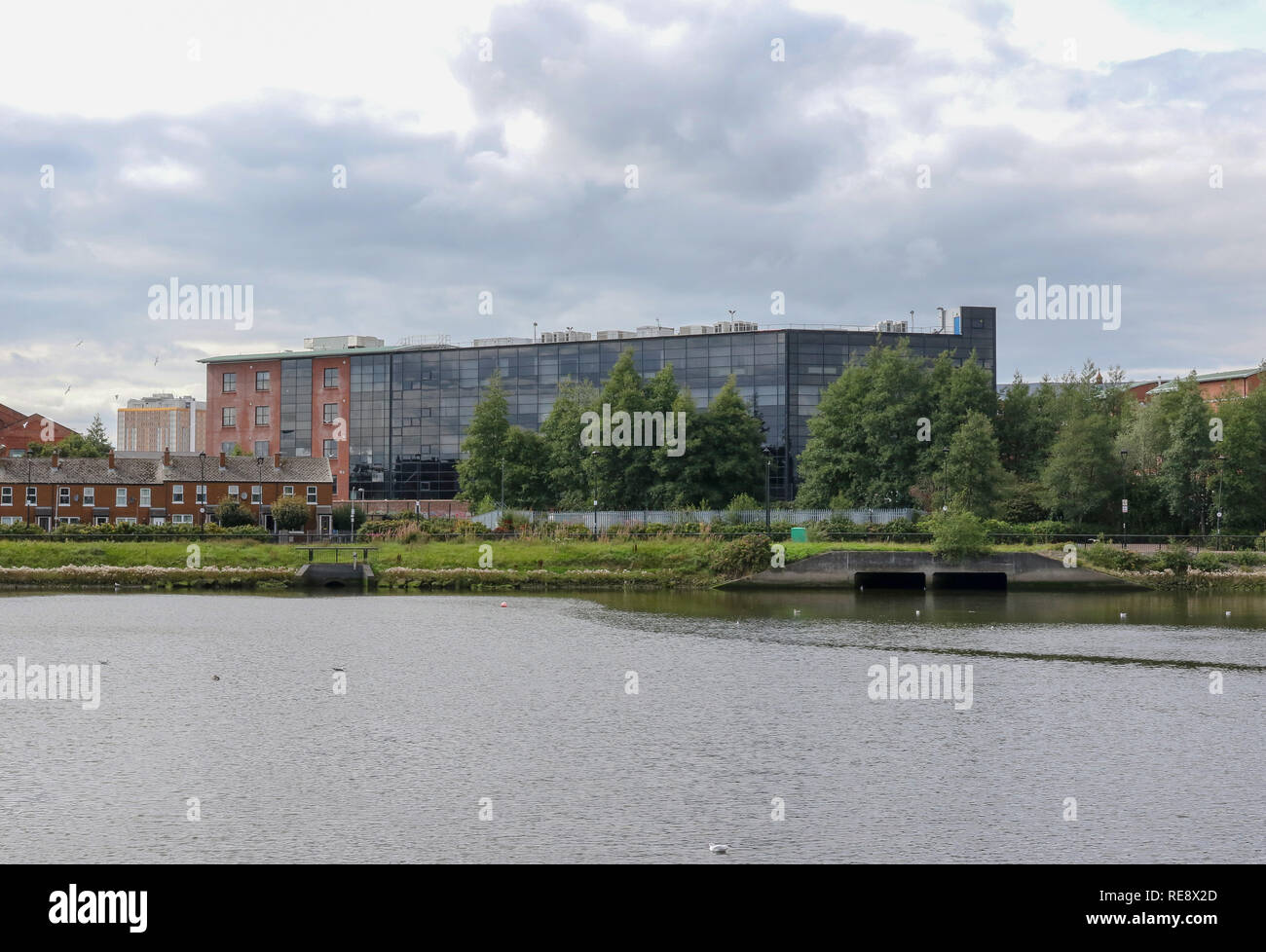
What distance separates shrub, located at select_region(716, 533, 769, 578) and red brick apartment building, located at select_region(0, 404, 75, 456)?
111 meters

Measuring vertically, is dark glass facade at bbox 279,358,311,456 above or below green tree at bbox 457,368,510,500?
above

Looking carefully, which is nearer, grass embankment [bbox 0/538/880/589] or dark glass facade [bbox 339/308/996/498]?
grass embankment [bbox 0/538/880/589]

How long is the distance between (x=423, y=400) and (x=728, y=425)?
48.6m

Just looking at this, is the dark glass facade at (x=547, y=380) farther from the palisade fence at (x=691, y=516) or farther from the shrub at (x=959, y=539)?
the shrub at (x=959, y=539)

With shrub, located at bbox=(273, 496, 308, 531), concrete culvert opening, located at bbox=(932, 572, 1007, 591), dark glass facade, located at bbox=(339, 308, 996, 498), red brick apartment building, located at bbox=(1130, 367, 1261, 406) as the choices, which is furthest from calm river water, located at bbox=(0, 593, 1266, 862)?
red brick apartment building, located at bbox=(1130, 367, 1261, 406)

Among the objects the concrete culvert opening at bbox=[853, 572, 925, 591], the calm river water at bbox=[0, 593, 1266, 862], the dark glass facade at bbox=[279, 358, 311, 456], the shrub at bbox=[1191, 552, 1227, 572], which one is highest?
the dark glass facade at bbox=[279, 358, 311, 456]

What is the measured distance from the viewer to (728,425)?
325 feet

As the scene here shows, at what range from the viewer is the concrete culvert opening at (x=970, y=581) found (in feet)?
248

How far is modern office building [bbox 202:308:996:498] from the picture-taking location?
122125 mm

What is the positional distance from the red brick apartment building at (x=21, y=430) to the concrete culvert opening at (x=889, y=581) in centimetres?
11839

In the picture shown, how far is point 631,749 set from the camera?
25.0 metres

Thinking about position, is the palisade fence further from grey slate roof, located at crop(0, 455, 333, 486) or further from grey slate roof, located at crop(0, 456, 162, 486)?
grey slate roof, located at crop(0, 456, 162, 486)

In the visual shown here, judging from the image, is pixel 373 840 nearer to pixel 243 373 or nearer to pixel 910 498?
pixel 910 498

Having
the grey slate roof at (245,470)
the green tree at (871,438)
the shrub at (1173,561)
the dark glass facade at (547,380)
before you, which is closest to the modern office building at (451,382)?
the dark glass facade at (547,380)
